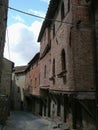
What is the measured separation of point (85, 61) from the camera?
10.1m

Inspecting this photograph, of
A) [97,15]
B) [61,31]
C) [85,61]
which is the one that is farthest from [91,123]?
[61,31]

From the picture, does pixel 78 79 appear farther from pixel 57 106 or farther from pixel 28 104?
pixel 28 104

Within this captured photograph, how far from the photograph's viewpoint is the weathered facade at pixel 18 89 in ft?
136

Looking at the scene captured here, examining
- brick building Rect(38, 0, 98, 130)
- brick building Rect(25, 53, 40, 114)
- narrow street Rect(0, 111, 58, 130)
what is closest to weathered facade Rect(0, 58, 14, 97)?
brick building Rect(25, 53, 40, 114)

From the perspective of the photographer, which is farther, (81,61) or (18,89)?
(18,89)

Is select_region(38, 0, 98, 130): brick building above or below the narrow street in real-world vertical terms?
above

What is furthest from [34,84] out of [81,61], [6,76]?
[81,61]

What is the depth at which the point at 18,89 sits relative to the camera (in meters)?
43.2

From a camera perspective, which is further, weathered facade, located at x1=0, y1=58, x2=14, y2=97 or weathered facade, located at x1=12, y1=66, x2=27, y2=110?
weathered facade, located at x1=12, y1=66, x2=27, y2=110

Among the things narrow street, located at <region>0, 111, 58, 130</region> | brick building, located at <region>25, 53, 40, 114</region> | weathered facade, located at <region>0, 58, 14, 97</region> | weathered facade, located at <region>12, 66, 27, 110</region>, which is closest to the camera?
narrow street, located at <region>0, 111, 58, 130</region>

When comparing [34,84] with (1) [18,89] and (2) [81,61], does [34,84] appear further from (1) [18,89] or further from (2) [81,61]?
(2) [81,61]

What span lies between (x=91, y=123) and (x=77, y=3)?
5889 mm

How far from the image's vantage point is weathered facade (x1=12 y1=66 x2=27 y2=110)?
4143 cm

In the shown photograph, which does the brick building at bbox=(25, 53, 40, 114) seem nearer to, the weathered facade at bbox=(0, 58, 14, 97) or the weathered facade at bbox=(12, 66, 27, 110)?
the weathered facade at bbox=(12, 66, 27, 110)
